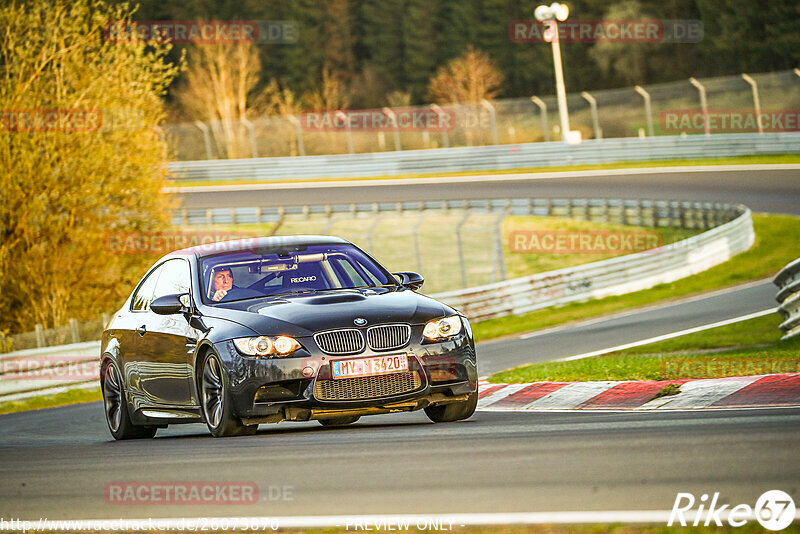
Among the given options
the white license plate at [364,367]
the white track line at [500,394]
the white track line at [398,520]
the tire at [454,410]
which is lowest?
the white track line at [500,394]

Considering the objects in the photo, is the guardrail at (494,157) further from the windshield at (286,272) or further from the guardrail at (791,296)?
the windshield at (286,272)

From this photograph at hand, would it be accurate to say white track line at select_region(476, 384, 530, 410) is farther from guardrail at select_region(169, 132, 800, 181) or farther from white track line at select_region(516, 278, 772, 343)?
guardrail at select_region(169, 132, 800, 181)

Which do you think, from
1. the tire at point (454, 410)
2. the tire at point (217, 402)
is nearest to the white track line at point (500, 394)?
the tire at point (454, 410)

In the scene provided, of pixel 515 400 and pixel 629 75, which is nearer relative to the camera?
pixel 515 400

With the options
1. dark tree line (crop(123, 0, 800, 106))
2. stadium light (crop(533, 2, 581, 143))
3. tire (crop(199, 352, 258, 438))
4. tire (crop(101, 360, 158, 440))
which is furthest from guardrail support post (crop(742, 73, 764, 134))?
tire (crop(199, 352, 258, 438))

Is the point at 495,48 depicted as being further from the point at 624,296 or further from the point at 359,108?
the point at 624,296

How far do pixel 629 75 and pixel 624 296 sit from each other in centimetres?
6056

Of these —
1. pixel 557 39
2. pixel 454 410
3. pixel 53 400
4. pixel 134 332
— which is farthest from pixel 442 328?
pixel 557 39

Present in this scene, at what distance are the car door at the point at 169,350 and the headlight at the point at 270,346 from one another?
798mm

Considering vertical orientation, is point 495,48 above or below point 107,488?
above

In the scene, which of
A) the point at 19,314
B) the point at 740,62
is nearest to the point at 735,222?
the point at 19,314

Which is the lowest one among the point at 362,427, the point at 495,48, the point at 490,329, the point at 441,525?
the point at 490,329

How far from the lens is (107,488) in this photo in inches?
266

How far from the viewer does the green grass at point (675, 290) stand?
2372 cm
